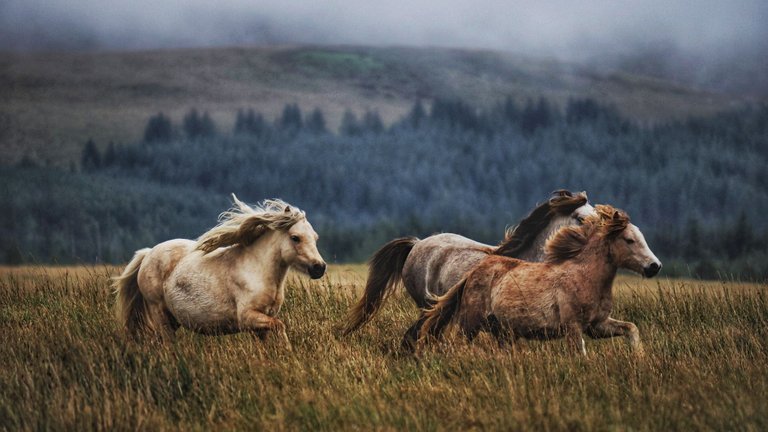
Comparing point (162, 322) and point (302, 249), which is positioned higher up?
point (302, 249)

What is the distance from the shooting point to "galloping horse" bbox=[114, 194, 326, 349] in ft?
24.2

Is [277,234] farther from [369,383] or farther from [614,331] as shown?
[614,331]

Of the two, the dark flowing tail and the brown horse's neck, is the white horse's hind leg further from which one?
the brown horse's neck

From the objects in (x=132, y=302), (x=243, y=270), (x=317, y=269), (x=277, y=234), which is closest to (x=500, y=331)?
(x=317, y=269)

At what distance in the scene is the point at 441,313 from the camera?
7.24 meters

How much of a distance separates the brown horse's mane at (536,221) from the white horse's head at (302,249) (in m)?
2.10

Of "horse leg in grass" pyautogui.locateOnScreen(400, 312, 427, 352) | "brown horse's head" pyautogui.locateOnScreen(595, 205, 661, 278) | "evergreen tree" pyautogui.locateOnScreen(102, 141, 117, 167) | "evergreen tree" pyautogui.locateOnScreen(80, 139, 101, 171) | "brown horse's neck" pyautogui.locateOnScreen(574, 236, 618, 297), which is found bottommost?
"evergreen tree" pyautogui.locateOnScreen(80, 139, 101, 171)

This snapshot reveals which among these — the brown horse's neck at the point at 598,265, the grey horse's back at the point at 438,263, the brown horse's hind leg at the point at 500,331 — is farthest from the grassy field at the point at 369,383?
the grey horse's back at the point at 438,263

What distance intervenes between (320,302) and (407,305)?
127cm

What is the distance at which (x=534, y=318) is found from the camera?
21.9ft

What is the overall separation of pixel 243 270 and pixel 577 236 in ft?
9.49

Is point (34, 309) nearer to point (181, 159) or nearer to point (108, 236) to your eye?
point (108, 236)

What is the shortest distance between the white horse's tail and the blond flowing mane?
103cm

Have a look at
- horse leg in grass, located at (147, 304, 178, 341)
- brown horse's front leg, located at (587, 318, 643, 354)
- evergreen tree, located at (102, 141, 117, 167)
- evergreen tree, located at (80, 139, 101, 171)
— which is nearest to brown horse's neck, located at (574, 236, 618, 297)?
brown horse's front leg, located at (587, 318, 643, 354)
